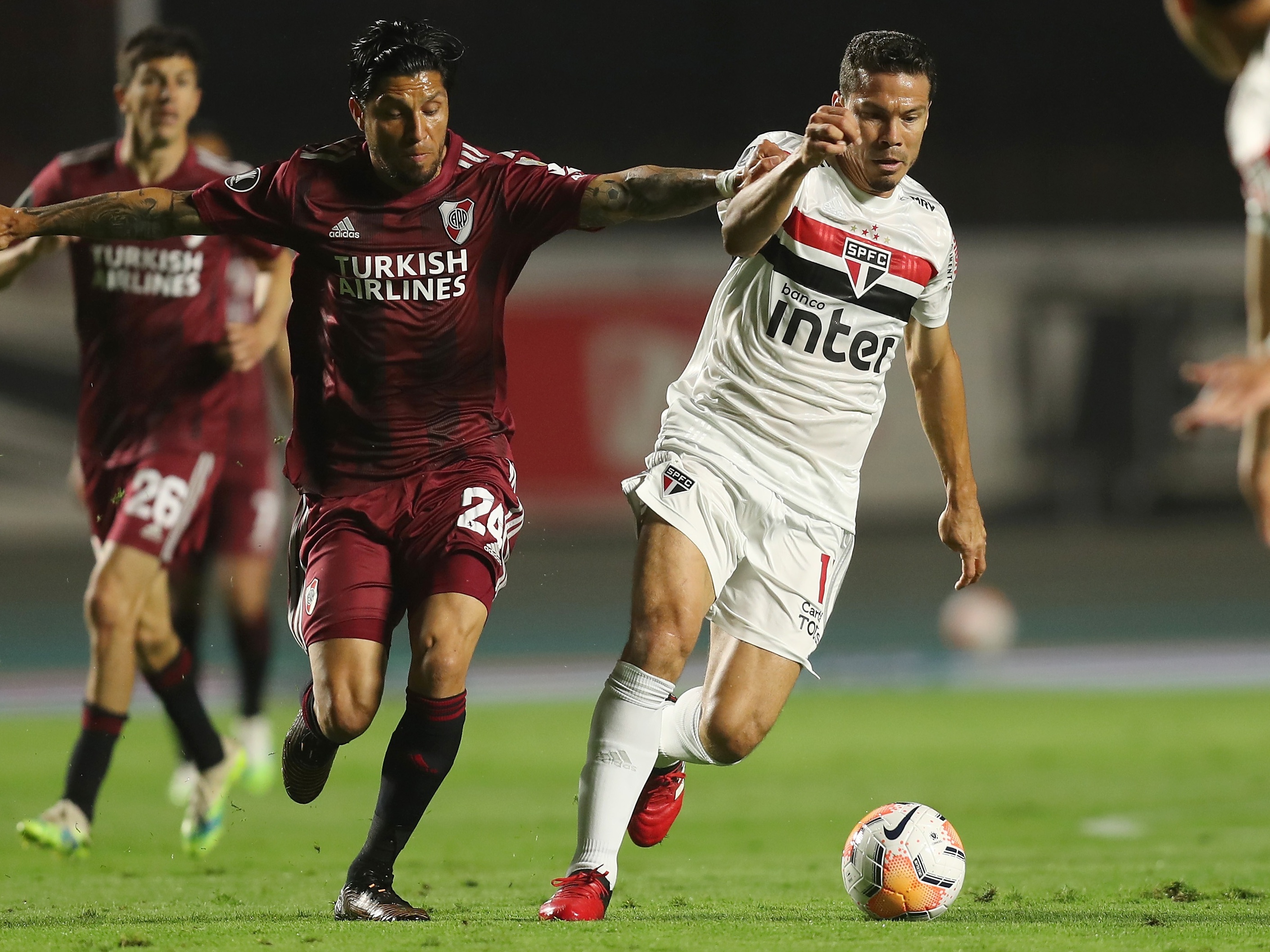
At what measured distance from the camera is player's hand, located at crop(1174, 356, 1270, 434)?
3264 millimetres

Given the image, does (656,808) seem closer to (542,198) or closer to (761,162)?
(542,198)

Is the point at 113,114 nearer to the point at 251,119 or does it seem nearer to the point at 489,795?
the point at 251,119

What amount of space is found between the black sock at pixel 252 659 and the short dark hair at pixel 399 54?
4075mm

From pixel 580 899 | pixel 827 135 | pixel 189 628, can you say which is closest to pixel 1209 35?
pixel 827 135

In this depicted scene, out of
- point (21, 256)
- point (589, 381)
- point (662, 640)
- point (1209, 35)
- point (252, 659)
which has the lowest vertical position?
point (589, 381)

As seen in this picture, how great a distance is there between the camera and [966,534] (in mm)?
5375

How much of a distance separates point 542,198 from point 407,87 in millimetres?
536

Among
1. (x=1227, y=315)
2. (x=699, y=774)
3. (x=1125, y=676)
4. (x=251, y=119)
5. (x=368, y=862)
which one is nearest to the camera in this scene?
(x=368, y=862)

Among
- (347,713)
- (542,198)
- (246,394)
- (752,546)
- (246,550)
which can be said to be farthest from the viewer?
(246,550)

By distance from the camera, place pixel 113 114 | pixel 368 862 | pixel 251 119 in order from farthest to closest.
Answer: pixel 251 119, pixel 113 114, pixel 368 862

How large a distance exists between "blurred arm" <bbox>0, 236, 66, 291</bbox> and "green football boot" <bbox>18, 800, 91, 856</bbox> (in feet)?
6.50

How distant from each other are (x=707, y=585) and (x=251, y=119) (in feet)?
54.2

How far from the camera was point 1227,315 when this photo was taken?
60.2 ft

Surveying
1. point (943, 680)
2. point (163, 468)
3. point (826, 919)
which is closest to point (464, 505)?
point (826, 919)
